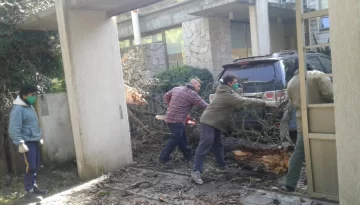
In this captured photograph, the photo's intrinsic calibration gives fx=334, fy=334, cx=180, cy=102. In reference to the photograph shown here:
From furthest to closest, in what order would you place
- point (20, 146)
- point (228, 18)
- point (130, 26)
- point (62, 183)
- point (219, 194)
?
point (130, 26), point (228, 18), point (62, 183), point (20, 146), point (219, 194)

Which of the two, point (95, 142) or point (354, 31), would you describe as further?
point (95, 142)

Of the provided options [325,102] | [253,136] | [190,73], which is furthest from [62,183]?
[190,73]

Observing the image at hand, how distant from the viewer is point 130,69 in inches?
345

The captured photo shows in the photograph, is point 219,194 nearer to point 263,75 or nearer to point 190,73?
point 263,75

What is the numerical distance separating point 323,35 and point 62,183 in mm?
9240

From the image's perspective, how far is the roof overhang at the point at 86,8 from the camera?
580 cm

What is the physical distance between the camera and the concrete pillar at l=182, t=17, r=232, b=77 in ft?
39.0

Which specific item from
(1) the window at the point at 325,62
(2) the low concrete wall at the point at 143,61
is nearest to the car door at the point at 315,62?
(1) the window at the point at 325,62

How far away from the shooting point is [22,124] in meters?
5.26

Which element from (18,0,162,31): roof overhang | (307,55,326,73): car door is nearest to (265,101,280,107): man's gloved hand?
(307,55,326,73): car door

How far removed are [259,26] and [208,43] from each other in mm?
1835

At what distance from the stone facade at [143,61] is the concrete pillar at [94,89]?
2072 millimetres

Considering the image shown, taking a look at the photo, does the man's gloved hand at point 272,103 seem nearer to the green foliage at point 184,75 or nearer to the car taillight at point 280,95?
the car taillight at point 280,95

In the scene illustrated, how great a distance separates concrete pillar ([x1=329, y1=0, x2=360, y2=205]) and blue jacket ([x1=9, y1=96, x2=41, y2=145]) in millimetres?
4402
